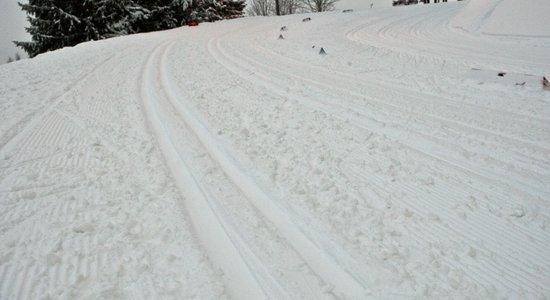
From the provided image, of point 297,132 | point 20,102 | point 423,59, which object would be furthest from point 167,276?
point 423,59

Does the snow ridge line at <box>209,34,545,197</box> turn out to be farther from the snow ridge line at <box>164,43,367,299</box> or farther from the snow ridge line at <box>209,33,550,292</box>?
the snow ridge line at <box>164,43,367,299</box>

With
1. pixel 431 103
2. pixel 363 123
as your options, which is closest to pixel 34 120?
pixel 363 123

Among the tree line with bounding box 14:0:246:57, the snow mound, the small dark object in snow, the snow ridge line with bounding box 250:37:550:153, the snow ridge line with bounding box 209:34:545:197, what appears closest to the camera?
the snow ridge line with bounding box 209:34:545:197

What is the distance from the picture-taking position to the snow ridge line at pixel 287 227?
6.89ft

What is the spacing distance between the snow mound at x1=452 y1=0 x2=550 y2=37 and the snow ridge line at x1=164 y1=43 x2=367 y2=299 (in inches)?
358

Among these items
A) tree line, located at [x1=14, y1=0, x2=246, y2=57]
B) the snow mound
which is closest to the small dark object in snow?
the snow mound

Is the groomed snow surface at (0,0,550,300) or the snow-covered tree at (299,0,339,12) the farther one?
the snow-covered tree at (299,0,339,12)

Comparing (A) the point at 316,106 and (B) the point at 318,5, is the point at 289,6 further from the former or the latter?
(A) the point at 316,106

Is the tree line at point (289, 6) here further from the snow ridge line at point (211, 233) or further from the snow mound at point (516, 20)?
the snow ridge line at point (211, 233)

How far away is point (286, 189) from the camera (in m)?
3.10

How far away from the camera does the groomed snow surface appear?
217 centimetres

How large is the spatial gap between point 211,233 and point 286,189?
88 cm

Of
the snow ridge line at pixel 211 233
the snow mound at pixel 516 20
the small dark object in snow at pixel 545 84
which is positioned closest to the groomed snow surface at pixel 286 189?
the snow ridge line at pixel 211 233

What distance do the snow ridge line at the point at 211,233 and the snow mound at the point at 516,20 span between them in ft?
31.5
